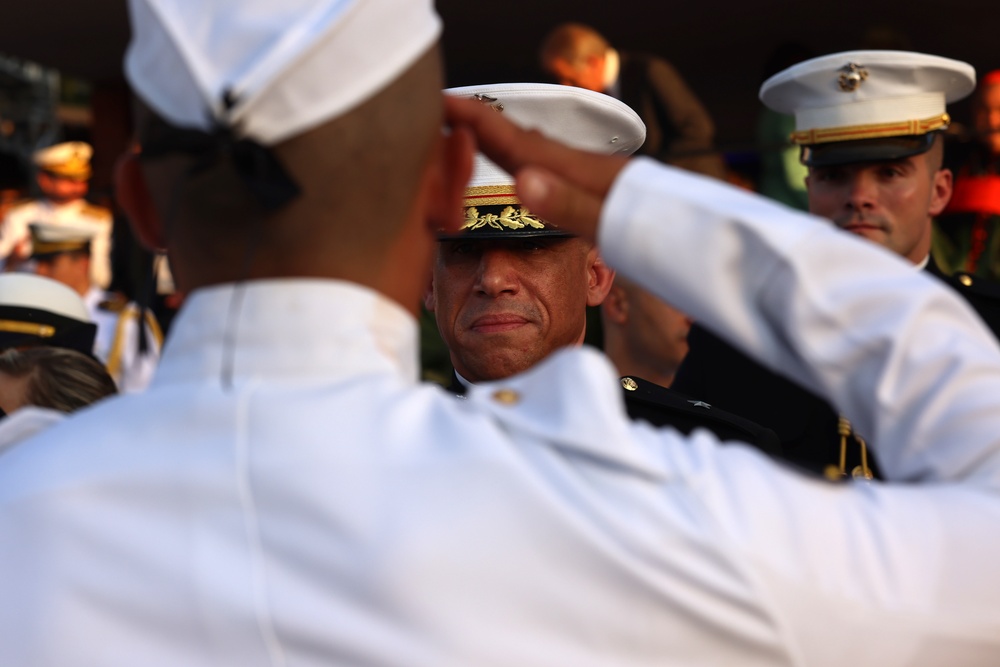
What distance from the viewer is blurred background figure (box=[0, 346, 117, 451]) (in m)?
3.43

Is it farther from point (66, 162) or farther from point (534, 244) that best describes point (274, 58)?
point (66, 162)

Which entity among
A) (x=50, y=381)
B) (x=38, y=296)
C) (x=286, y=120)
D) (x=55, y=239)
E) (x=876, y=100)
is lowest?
(x=55, y=239)

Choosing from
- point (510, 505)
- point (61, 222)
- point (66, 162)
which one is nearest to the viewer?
point (510, 505)

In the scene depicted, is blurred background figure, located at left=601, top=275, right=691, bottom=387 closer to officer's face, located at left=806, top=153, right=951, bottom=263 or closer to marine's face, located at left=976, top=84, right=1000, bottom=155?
officer's face, located at left=806, top=153, right=951, bottom=263

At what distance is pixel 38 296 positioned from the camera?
4680 millimetres

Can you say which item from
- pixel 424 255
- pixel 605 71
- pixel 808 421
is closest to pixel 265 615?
pixel 424 255

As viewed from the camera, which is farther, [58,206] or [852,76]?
[58,206]

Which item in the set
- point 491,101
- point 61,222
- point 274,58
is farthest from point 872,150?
point 61,222

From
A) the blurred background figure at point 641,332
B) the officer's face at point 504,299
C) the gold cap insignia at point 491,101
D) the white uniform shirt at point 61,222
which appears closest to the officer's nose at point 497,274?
the officer's face at point 504,299

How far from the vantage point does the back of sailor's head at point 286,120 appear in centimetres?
134

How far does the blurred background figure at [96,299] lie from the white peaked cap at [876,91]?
4.11 m

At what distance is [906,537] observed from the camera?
1.28 metres

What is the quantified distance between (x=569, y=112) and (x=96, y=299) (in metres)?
6.85

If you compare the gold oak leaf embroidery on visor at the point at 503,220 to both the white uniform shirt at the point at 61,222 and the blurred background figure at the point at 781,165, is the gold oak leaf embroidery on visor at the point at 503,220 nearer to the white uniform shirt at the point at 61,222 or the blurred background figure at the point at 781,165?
the blurred background figure at the point at 781,165
